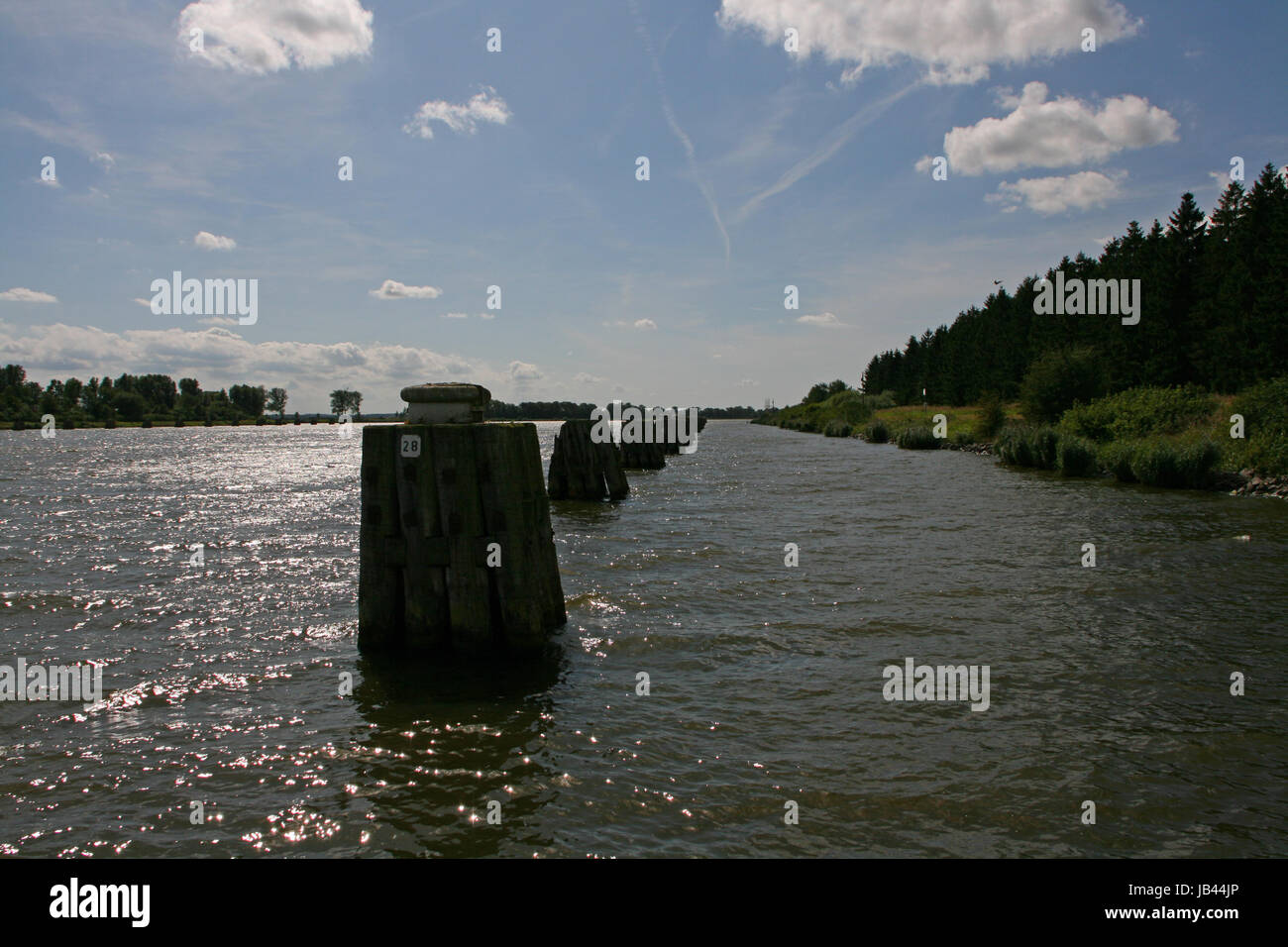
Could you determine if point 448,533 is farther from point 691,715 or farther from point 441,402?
point 691,715

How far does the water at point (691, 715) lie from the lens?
5.15 metres

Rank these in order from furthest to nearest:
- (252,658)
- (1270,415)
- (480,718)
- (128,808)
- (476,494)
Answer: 1. (1270,415)
2. (252,658)
3. (476,494)
4. (480,718)
5. (128,808)

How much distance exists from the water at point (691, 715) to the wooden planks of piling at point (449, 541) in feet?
1.71

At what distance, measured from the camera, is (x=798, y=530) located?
62.2ft

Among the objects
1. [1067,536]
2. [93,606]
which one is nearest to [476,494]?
[93,606]

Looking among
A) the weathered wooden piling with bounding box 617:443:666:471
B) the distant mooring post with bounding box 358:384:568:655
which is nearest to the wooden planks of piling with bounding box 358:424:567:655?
the distant mooring post with bounding box 358:384:568:655

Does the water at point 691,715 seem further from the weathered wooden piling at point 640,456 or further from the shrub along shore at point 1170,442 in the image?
the weathered wooden piling at point 640,456

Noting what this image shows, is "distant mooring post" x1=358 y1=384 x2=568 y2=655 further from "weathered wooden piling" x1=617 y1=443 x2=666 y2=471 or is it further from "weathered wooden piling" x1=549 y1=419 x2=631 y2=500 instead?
"weathered wooden piling" x1=617 y1=443 x2=666 y2=471

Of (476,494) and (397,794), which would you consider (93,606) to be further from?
(397,794)

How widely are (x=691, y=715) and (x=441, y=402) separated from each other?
4495 mm

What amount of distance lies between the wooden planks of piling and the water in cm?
52

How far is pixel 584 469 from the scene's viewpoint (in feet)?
87.9

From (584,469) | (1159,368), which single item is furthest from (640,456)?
(1159,368)

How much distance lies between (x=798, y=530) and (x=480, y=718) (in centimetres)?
1314
